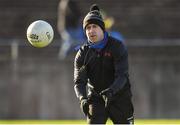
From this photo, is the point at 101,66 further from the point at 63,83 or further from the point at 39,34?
the point at 63,83

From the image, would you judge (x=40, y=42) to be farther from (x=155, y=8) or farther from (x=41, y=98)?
(x=155, y=8)

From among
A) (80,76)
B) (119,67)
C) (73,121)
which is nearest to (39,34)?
(80,76)

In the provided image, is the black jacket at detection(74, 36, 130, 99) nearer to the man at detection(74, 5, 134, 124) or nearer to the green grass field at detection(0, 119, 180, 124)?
the man at detection(74, 5, 134, 124)

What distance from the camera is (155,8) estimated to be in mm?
22922

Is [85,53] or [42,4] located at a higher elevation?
[42,4]

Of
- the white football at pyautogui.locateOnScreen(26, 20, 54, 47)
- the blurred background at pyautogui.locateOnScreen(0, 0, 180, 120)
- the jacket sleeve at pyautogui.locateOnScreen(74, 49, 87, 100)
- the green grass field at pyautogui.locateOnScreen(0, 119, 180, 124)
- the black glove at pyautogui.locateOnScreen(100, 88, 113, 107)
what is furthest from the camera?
the blurred background at pyautogui.locateOnScreen(0, 0, 180, 120)

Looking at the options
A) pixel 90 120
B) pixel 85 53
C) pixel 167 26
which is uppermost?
pixel 167 26

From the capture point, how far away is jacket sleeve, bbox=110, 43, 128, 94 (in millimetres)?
10156

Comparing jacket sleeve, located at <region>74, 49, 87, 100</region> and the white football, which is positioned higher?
the white football

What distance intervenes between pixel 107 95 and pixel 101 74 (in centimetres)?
36

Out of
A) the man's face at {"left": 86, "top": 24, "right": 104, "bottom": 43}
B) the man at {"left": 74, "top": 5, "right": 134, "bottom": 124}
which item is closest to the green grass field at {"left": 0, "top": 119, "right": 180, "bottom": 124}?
the man at {"left": 74, "top": 5, "right": 134, "bottom": 124}

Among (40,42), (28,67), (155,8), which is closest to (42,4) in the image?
(155,8)

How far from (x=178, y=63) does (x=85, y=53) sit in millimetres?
8457

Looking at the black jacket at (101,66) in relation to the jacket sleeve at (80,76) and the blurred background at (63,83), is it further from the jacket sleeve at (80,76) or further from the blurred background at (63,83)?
the blurred background at (63,83)
